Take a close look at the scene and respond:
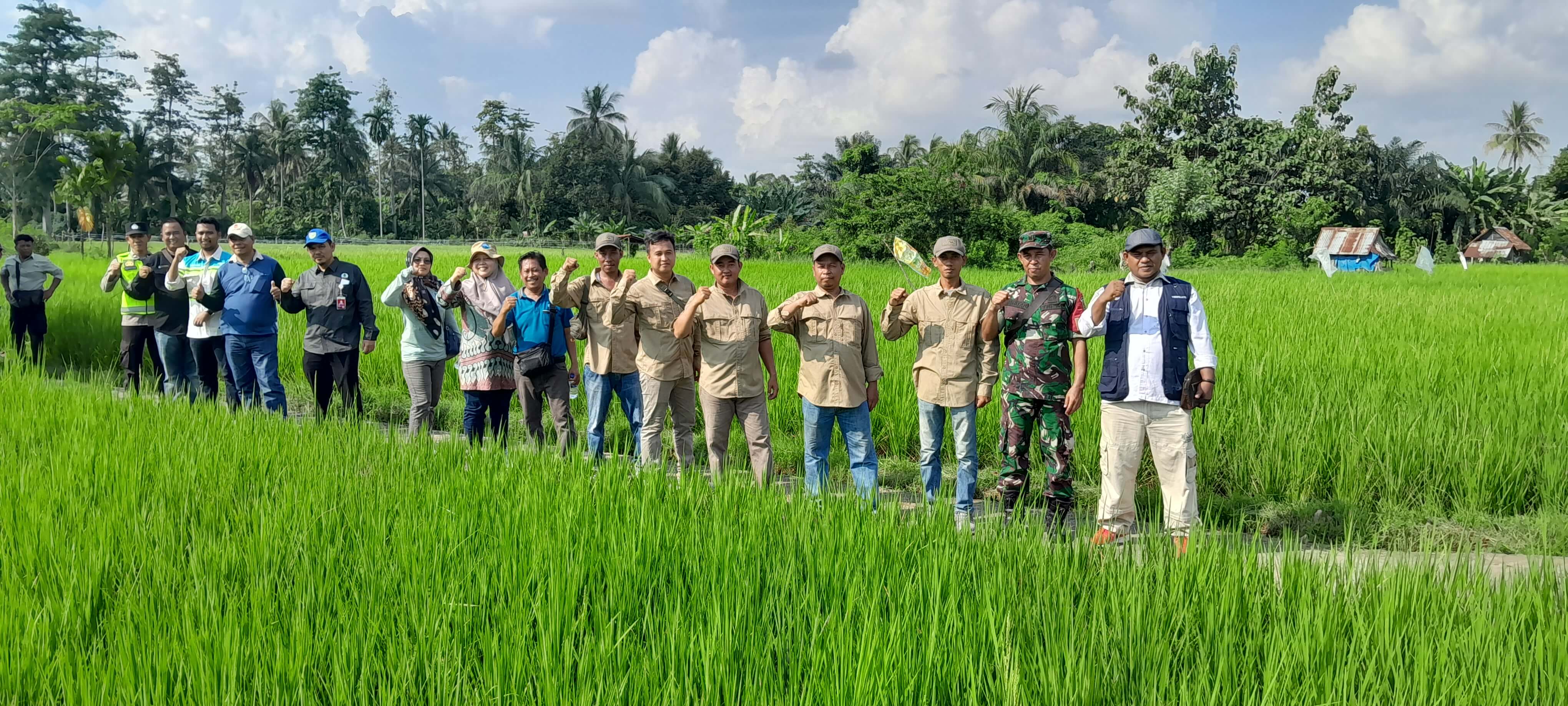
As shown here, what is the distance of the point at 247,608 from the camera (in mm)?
2248

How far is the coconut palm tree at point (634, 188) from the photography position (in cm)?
4138

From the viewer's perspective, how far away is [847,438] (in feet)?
15.0

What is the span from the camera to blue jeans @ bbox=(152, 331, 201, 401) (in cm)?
684

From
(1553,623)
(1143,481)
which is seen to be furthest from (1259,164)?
(1553,623)

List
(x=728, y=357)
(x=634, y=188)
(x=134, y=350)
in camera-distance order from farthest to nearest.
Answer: (x=634, y=188) < (x=134, y=350) < (x=728, y=357)

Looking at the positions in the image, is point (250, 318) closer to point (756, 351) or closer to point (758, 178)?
point (756, 351)

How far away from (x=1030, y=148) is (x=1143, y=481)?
3398cm

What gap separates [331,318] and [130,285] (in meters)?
2.38

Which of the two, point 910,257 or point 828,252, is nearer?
point 828,252

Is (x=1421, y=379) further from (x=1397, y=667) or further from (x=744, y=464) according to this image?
(x=1397, y=667)

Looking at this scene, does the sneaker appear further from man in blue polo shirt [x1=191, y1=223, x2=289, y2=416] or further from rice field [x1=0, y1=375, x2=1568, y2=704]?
man in blue polo shirt [x1=191, y1=223, x2=289, y2=416]

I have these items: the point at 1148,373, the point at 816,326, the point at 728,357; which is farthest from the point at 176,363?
the point at 1148,373

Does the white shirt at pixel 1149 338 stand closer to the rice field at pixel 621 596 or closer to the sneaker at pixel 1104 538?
the rice field at pixel 621 596

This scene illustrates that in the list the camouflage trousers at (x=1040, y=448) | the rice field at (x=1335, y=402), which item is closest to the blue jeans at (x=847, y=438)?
the camouflage trousers at (x=1040, y=448)
